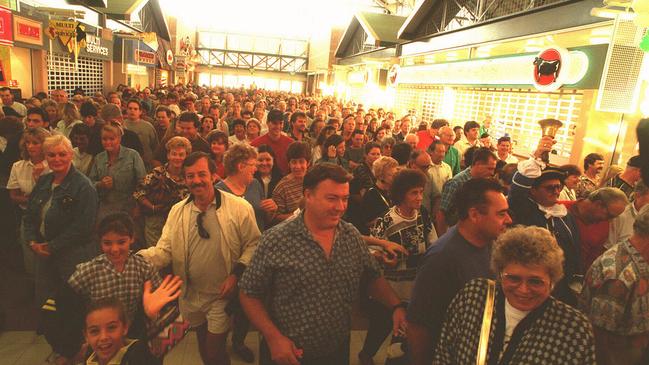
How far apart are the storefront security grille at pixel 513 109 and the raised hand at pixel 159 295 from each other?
7.23 m

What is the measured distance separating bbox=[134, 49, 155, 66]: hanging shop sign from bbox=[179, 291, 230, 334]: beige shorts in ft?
62.5

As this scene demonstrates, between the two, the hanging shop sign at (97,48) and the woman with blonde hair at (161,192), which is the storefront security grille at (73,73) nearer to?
the hanging shop sign at (97,48)

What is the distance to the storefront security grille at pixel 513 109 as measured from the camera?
24.5 ft

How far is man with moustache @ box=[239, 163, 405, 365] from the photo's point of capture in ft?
7.02

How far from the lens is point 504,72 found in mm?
8734

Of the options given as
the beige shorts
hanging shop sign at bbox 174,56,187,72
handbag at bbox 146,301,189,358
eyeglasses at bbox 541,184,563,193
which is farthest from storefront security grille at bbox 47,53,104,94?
hanging shop sign at bbox 174,56,187,72

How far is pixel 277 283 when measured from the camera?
2.19 m

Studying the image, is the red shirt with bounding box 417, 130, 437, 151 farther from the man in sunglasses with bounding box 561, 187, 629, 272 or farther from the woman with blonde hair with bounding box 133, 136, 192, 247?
the woman with blonde hair with bounding box 133, 136, 192, 247

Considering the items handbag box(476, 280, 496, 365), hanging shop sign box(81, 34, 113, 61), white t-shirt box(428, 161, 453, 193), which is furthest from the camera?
hanging shop sign box(81, 34, 113, 61)

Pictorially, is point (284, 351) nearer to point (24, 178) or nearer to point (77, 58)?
point (24, 178)

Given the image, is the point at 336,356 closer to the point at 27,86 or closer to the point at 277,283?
the point at 277,283

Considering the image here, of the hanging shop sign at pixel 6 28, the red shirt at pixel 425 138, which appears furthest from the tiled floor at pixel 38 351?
the hanging shop sign at pixel 6 28

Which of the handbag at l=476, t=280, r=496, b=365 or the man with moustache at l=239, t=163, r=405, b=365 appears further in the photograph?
the man with moustache at l=239, t=163, r=405, b=365

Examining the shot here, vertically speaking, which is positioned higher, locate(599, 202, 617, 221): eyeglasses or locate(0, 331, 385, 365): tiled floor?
locate(599, 202, 617, 221): eyeglasses
